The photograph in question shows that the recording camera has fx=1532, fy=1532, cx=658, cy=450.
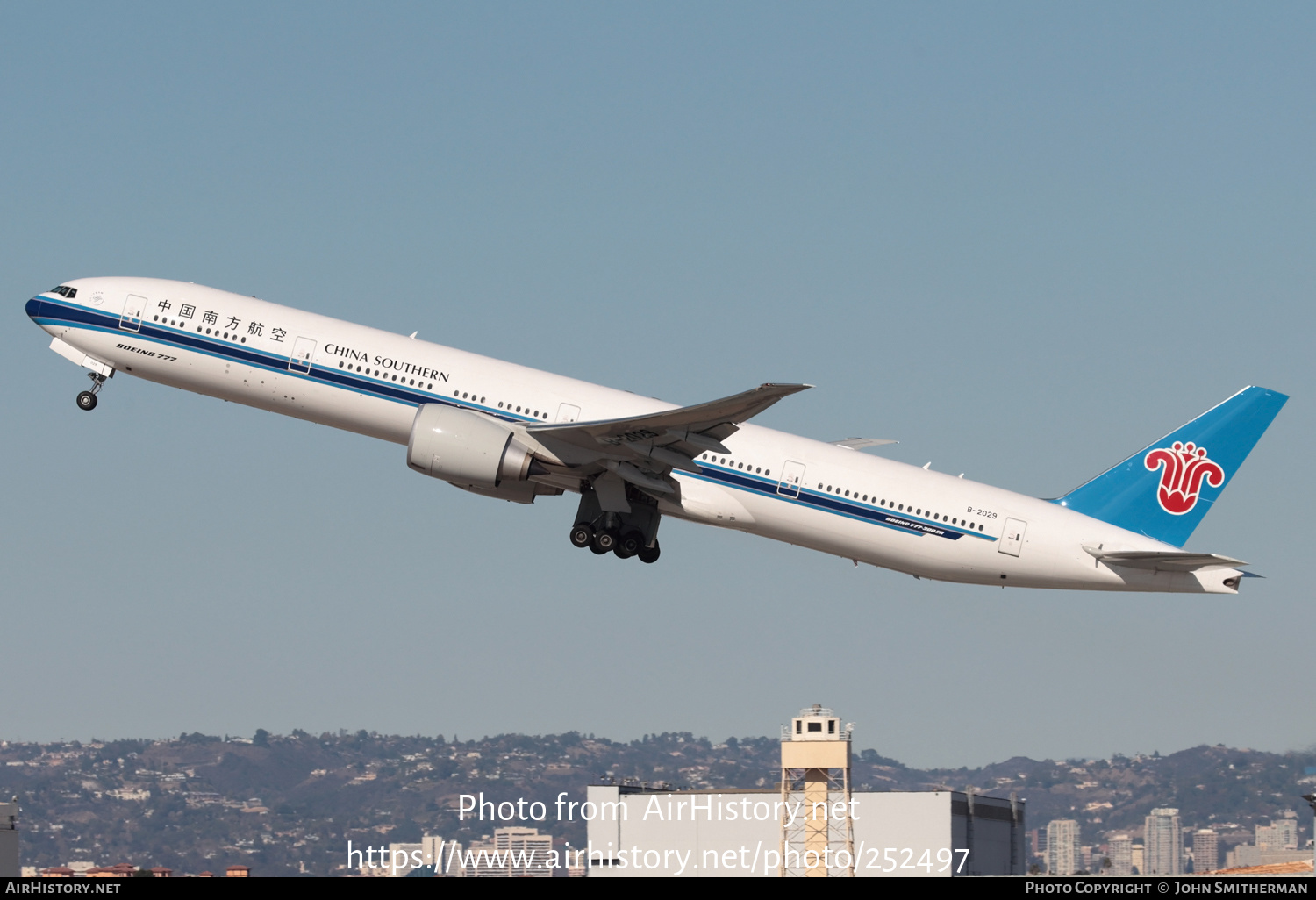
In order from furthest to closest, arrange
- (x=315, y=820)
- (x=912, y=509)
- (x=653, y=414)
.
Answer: (x=315, y=820), (x=912, y=509), (x=653, y=414)

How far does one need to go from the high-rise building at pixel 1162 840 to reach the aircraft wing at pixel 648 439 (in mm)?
99276

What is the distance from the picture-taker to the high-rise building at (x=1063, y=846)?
12744 cm

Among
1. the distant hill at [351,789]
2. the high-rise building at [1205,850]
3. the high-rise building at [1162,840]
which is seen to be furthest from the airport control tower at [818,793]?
the high-rise building at [1162,840]

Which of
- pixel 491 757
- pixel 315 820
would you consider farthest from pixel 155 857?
pixel 491 757

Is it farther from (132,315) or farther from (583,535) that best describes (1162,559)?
(132,315)

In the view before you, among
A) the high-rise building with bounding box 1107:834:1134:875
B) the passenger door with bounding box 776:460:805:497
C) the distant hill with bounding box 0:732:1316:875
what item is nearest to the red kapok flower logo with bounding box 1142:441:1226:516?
the passenger door with bounding box 776:460:805:497

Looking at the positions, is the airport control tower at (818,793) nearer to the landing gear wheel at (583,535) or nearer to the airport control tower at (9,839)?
the landing gear wheel at (583,535)

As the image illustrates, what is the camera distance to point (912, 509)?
39.2 meters

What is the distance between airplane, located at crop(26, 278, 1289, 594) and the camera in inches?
1516

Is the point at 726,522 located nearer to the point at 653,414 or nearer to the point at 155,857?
the point at 653,414

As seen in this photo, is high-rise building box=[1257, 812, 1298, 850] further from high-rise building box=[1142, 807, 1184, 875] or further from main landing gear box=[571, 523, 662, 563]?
main landing gear box=[571, 523, 662, 563]

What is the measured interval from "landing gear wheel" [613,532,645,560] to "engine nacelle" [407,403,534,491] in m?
3.88

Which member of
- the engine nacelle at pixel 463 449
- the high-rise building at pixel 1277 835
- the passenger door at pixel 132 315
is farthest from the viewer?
the high-rise building at pixel 1277 835
